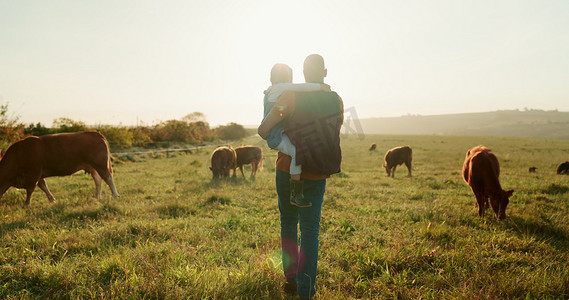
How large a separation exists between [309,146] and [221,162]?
8.99m

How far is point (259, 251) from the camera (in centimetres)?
382

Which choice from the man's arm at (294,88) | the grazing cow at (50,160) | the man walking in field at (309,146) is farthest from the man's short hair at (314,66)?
the grazing cow at (50,160)

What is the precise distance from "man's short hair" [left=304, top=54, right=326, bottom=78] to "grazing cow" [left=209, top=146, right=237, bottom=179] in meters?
8.92

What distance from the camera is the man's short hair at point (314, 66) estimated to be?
263 centimetres

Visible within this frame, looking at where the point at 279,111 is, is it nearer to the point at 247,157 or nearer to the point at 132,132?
the point at 247,157

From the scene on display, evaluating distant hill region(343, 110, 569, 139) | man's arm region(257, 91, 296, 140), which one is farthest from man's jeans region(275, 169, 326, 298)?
distant hill region(343, 110, 569, 139)

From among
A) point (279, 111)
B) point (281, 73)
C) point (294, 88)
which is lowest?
point (279, 111)

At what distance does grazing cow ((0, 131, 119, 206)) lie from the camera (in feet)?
20.6

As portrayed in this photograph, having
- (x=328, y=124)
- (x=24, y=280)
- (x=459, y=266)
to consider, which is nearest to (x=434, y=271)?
(x=459, y=266)

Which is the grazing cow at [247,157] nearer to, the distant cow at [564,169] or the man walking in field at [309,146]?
the man walking in field at [309,146]

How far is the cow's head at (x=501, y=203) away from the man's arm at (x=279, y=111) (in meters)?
5.45

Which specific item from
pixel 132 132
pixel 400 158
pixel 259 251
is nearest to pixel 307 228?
pixel 259 251

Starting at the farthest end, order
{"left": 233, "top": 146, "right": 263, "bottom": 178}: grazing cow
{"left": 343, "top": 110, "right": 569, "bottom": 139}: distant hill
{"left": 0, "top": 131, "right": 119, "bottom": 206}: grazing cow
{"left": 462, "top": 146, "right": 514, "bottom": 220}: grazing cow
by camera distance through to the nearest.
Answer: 1. {"left": 343, "top": 110, "right": 569, "bottom": 139}: distant hill
2. {"left": 233, "top": 146, "right": 263, "bottom": 178}: grazing cow
3. {"left": 0, "top": 131, "right": 119, "bottom": 206}: grazing cow
4. {"left": 462, "top": 146, "right": 514, "bottom": 220}: grazing cow

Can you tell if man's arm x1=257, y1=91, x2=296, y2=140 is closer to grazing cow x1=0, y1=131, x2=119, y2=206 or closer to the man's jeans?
the man's jeans
